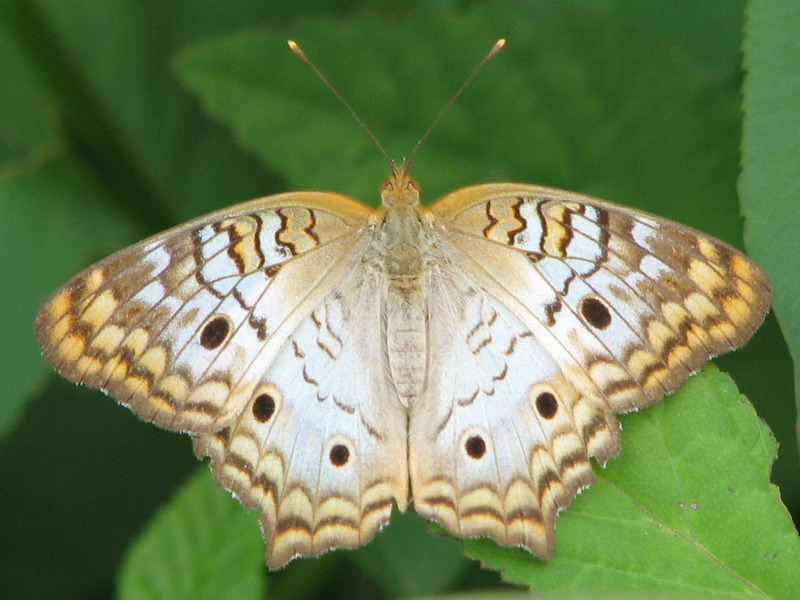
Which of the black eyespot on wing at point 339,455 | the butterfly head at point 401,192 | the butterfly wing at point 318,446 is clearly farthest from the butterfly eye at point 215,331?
the butterfly head at point 401,192

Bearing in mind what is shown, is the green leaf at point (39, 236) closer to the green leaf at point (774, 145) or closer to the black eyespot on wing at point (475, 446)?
the black eyespot on wing at point (475, 446)

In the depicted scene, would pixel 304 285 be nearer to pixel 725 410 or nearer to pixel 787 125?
pixel 725 410

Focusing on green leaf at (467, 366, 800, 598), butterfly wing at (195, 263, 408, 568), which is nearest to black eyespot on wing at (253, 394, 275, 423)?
butterfly wing at (195, 263, 408, 568)

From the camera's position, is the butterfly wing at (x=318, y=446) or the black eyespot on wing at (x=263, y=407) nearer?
the butterfly wing at (x=318, y=446)

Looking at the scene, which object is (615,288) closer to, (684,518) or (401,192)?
(684,518)

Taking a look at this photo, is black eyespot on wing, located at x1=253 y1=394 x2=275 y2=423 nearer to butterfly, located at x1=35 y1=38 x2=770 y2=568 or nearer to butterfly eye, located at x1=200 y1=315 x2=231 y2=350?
butterfly, located at x1=35 y1=38 x2=770 y2=568

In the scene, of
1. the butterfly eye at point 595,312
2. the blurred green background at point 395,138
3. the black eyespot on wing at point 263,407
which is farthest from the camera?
the blurred green background at point 395,138
